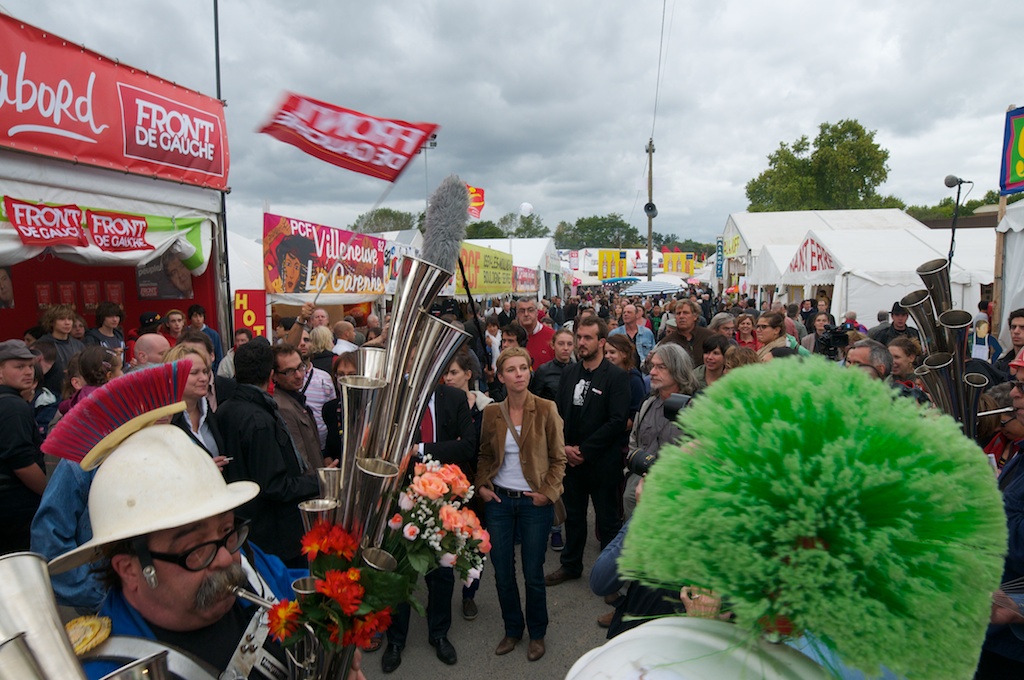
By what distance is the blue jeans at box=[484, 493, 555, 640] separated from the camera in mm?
3602

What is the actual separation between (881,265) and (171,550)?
637 inches

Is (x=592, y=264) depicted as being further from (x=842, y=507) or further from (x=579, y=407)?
(x=842, y=507)

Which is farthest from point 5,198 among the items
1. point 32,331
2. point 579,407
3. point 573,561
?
point 573,561

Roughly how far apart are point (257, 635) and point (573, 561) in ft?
11.0

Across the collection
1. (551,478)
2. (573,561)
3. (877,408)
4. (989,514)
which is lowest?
(573,561)

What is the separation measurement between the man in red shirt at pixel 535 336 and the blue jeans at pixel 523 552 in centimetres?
358

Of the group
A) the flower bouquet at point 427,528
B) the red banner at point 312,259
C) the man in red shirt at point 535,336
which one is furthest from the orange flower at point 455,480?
the red banner at point 312,259

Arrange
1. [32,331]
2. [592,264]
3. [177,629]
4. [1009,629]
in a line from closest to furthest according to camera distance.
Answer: [177,629]
[1009,629]
[32,331]
[592,264]

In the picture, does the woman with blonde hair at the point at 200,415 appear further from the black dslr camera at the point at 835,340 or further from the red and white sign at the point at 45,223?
the black dslr camera at the point at 835,340

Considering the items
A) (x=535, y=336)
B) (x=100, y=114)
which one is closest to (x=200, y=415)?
(x=535, y=336)

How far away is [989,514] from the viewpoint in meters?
0.77

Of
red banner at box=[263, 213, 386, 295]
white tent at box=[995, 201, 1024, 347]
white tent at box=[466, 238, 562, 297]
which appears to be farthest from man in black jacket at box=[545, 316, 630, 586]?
white tent at box=[466, 238, 562, 297]

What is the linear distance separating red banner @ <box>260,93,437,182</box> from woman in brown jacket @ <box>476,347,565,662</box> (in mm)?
1511

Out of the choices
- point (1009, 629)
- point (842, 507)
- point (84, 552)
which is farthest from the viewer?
point (1009, 629)
